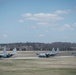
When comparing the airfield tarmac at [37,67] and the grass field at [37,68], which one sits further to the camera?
the airfield tarmac at [37,67]

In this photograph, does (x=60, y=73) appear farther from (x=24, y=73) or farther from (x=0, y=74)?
(x=0, y=74)

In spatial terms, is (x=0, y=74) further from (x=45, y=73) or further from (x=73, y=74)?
(x=73, y=74)

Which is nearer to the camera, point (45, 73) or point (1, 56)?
point (45, 73)

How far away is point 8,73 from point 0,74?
965 mm

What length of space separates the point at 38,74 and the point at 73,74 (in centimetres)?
349

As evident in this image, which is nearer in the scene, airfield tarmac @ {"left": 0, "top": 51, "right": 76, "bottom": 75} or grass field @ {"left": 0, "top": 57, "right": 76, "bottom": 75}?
grass field @ {"left": 0, "top": 57, "right": 76, "bottom": 75}

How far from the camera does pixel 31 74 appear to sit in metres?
27.0

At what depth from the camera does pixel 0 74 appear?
2706cm

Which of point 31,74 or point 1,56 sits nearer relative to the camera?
point 31,74

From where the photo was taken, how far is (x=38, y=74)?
2691 cm

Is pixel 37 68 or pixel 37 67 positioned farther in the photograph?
pixel 37 67

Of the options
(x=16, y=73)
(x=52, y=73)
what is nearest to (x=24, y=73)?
(x=16, y=73)

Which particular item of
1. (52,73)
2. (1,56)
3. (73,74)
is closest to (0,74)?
(52,73)

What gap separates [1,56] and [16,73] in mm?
28993
